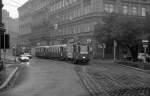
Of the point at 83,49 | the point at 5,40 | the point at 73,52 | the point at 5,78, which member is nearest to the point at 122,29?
the point at 83,49

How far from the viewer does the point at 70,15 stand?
72.9m

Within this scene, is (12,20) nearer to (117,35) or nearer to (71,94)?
(117,35)

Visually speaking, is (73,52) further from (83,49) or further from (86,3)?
(86,3)

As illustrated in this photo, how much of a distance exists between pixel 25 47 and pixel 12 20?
157 feet

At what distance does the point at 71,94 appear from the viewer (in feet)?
42.2

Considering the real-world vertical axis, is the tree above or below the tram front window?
above

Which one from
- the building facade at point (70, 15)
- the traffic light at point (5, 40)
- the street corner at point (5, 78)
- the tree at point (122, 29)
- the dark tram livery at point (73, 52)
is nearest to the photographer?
the street corner at point (5, 78)

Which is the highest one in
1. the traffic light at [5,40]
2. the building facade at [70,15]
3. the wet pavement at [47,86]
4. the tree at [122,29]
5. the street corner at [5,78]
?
the building facade at [70,15]

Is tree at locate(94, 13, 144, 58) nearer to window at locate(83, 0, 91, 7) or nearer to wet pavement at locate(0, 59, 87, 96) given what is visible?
window at locate(83, 0, 91, 7)

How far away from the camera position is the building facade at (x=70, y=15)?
61531 millimetres

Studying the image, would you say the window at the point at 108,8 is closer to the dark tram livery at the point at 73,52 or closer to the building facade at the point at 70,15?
the building facade at the point at 70,15

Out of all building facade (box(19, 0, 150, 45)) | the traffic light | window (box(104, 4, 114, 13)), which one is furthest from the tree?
the traffic light

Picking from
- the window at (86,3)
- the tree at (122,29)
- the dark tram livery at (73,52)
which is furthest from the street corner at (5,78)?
the window at (86,3)

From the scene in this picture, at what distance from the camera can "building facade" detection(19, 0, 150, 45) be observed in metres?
61.5
